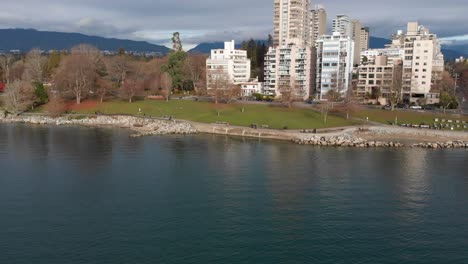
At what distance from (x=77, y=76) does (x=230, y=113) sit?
26063 millimetres

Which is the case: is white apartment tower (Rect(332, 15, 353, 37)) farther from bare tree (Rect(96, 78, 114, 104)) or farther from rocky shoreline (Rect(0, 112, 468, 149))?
rocky shoreline (Rect(0, 112, 468, 149))

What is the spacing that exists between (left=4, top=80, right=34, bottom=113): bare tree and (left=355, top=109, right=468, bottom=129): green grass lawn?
5044 centimetres

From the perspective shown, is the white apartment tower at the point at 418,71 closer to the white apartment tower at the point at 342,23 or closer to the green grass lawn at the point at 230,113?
the green grass lawn at the point at 230,113

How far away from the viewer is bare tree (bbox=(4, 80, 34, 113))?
66188mm

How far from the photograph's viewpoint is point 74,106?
6850 centimetres

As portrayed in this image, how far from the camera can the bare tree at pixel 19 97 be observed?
66.2 m

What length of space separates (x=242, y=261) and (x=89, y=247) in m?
7.10

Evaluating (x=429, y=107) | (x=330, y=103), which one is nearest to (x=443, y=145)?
(x=330, y=103)

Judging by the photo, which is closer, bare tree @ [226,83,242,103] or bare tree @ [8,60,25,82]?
bare tree @ [226,83,242,103]

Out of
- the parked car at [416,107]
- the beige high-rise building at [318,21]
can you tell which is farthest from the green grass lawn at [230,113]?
the beige high-rise building at [318,21]

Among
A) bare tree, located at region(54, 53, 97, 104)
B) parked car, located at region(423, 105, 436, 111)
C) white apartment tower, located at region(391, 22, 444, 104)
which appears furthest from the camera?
white apartment tower, located at region(391, 22, 444, 104)

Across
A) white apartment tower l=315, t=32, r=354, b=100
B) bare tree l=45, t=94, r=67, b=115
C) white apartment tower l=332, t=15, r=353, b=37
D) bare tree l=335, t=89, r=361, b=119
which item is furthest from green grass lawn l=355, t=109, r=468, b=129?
white apartment tower l=332, t=15, r=353, b=37

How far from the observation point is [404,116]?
57469 mm

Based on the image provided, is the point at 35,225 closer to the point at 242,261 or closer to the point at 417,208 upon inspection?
the point at 242,261
